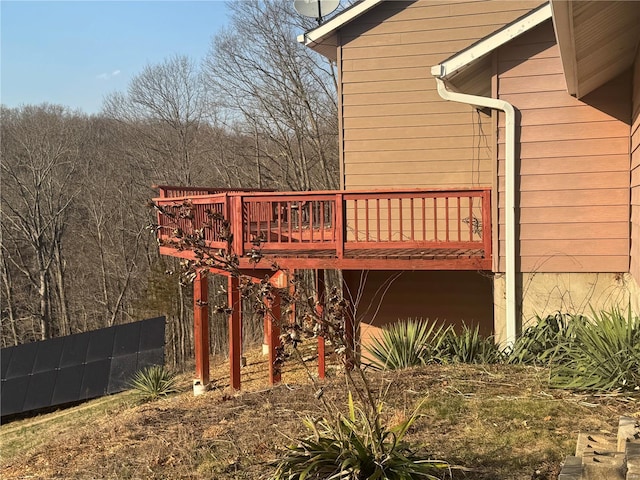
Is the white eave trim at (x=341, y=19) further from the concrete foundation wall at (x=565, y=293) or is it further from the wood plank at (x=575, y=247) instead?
the concrete foundation wall at (x=565, y=293)

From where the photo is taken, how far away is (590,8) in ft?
13.0

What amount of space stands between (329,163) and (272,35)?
5.39 metres

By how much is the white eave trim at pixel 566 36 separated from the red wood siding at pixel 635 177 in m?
0.61

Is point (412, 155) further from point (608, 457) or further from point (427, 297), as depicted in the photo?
point (608, 457)

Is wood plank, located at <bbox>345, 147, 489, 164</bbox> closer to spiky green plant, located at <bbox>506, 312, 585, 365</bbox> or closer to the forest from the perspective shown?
spiky green plant, located at <bbox>506, 312, 585, 365</bbox>

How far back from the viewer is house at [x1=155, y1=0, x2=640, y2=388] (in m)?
6.27

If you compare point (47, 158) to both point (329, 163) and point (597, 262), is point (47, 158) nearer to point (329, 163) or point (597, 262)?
point (329, 163)

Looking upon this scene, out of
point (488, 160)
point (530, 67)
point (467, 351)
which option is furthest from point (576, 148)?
point (467, 351)

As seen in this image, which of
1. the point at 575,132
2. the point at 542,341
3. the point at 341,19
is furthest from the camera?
the point at 341,19

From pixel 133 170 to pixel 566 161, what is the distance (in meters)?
23.6

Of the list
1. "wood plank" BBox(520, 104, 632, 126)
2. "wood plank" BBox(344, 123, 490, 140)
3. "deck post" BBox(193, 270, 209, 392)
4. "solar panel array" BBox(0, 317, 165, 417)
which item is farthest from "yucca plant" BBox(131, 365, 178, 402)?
"wood plank" BBox(520, 104, 632, 126)

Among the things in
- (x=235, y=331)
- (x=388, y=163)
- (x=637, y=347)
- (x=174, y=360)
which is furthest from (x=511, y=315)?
(x=174, y=360)

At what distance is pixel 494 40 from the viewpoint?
6258mm

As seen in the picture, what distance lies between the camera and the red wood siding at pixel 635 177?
5.46m
